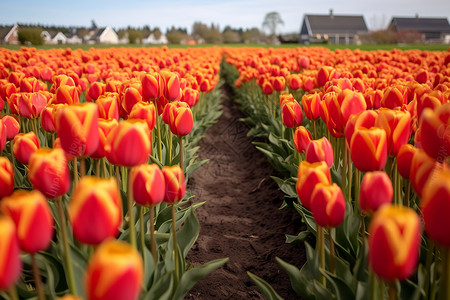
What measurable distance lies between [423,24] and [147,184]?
73.6 meters

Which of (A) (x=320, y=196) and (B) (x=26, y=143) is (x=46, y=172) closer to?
(B) (x=26, y=143)

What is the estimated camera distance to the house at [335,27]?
7300 cm

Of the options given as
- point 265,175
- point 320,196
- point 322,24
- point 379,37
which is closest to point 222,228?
point 265,175

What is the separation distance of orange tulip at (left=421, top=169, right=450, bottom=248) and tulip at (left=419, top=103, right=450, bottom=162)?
1.46 ft

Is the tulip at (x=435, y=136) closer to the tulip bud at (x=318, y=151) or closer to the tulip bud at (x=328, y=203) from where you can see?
the tulip bud at (x=328, y=203)

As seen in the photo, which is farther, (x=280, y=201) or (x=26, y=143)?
(x=280, y=201)

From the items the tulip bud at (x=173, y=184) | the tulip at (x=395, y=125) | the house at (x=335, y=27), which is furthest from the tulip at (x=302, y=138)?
the house at (x=335, y=27)

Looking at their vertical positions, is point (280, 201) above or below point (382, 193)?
below

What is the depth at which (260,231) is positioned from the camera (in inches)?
157

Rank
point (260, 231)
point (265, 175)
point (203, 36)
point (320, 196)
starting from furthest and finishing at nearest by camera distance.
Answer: point (203, 36) < point (265, 175) < point (260, 231) < point (320, 196)

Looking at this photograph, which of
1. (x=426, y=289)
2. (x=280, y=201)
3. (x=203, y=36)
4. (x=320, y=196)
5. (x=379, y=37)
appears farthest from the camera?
(x=203, y=36)

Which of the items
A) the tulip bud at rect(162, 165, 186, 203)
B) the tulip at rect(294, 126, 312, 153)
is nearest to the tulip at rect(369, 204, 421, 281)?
the tulip bud at rect(162, 165, 186, 203)

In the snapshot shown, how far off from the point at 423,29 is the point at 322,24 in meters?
17.6

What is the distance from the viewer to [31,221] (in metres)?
1.02
